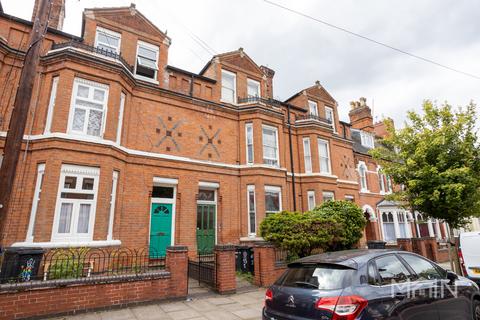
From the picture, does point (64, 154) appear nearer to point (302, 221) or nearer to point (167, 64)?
point (167, 64)

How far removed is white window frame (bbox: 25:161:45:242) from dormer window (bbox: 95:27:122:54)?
575cm

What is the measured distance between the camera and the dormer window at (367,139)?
24281mm

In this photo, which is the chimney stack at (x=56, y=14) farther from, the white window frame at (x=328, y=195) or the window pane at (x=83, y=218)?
the white window frame at (x=328, y=195)

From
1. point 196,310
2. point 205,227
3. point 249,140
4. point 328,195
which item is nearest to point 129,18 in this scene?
point 249,140

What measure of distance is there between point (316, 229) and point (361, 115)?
66.4ft

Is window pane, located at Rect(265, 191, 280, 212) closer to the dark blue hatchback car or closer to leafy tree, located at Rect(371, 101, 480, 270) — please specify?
leafy tree, located at Rect(371, 101, 480, 270)

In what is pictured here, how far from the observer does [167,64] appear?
13055 mm

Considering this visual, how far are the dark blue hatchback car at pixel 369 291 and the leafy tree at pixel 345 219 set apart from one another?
18.9ft

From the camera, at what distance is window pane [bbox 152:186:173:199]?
11706 millimetres

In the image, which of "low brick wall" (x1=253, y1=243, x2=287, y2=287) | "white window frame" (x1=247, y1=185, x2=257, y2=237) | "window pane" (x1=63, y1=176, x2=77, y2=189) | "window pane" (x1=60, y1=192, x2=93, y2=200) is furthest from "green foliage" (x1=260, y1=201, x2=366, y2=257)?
"window pane" (x1=63, y1=176, x2=77, y2=189)

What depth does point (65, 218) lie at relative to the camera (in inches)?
345

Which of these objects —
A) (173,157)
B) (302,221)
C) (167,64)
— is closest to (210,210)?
(173,157)

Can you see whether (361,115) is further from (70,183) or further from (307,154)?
(70,183)

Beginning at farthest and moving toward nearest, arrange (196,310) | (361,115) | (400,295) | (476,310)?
(361,115) → (196,310) → (476,310) → (400,295)
